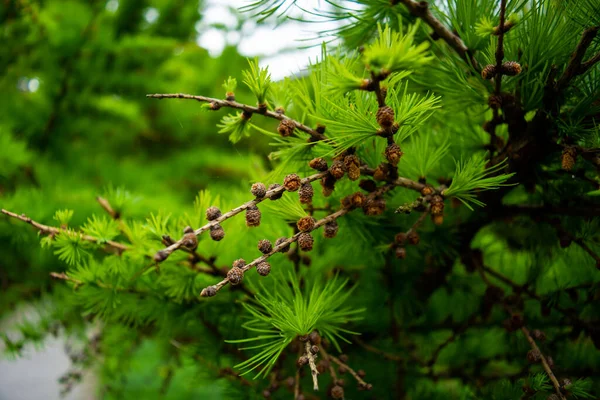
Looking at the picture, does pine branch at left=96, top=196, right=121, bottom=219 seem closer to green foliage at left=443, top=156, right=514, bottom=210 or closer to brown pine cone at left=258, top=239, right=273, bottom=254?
brown pine cone at left=258, top=239, right=273, bottom=254

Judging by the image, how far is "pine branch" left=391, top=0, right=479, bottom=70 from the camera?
1.41ft

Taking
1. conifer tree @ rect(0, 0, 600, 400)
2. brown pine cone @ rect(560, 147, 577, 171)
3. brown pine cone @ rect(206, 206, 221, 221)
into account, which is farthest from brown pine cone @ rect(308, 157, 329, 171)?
brown pine cone @ rect(560, 147, 577, 171)

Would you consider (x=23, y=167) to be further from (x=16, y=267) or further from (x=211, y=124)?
(x=211, y=124)

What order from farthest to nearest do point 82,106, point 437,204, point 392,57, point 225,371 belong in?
point 82,106, point 225,371, point 437,204, point 392,57

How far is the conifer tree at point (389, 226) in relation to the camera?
410mm

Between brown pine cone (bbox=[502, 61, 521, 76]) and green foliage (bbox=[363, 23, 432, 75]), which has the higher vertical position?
brown pine cone (bbox=[502, 61, 521, 76])

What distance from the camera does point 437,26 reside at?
450 mm

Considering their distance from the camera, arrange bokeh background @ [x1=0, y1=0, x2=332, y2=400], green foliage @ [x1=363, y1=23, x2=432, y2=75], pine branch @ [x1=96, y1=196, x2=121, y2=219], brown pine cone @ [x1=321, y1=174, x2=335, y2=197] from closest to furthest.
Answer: green foliage @ [x1=363, y1=23, x2=432, y2=75], brown pine cone @ [x1=321, y1=174, x2=335, y2=197], pine branch @ [x1=96, y1=196, x2=121, y2=219], bokeh background @ [x1=0, y1=0, x2=332, y2=400]

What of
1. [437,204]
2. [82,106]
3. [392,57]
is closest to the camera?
[392,57]

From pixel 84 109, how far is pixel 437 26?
1017mm

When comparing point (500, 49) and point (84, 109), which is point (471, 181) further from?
point (84, 109)

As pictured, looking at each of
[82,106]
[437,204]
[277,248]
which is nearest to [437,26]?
[437,204]

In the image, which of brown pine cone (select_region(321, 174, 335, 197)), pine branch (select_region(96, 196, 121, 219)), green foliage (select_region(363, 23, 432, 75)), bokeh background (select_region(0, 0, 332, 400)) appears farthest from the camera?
bokeh background (select_region(0, 0, 332, 400))

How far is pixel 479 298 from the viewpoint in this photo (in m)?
0.70
